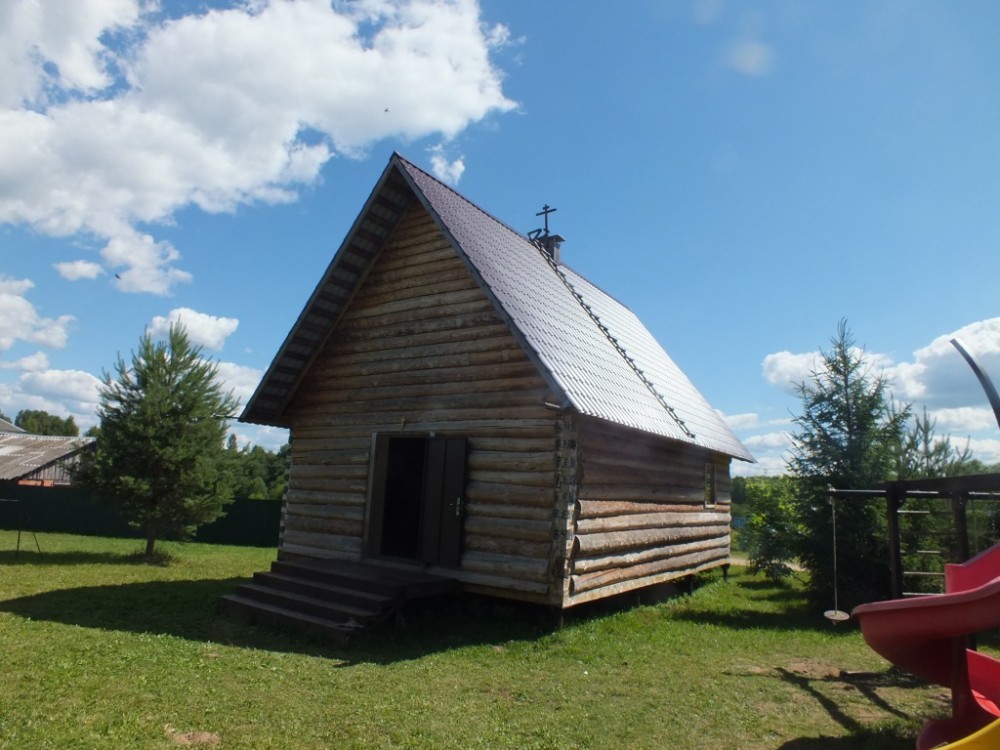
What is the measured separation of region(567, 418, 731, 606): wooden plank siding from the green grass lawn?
85 cm

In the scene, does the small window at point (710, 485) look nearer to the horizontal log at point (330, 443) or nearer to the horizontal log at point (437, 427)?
the horizontal log at point (437, 427)

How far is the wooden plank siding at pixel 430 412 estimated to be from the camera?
9914 millimetres

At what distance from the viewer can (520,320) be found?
9.83 m

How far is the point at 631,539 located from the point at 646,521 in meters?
0.89

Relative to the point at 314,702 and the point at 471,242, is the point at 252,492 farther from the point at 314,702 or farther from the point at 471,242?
Answer: the point at 314,702

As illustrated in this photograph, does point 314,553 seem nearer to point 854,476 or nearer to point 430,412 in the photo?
point 430,412

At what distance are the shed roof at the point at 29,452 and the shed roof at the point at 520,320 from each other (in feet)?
79.0

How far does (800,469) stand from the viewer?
13.5m

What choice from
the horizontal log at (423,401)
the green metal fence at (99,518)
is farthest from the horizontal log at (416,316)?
the green metal fence at (99,518)

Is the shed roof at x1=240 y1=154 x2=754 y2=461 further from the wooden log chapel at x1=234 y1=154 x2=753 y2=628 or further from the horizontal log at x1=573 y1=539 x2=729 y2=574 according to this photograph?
the horizontal log at x1=573 y1=539 x2=729 y2=574

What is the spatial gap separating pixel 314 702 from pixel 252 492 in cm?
3630

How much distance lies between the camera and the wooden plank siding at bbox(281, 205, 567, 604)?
9.91 meters

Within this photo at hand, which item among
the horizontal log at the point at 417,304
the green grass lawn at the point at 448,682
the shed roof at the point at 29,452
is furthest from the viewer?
the shed roof at the point at 29,452

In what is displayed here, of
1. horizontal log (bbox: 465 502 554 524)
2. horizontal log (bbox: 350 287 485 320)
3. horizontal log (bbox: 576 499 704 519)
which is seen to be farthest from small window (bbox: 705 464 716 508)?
horizontal log (bbox: 350 287 485 320)
